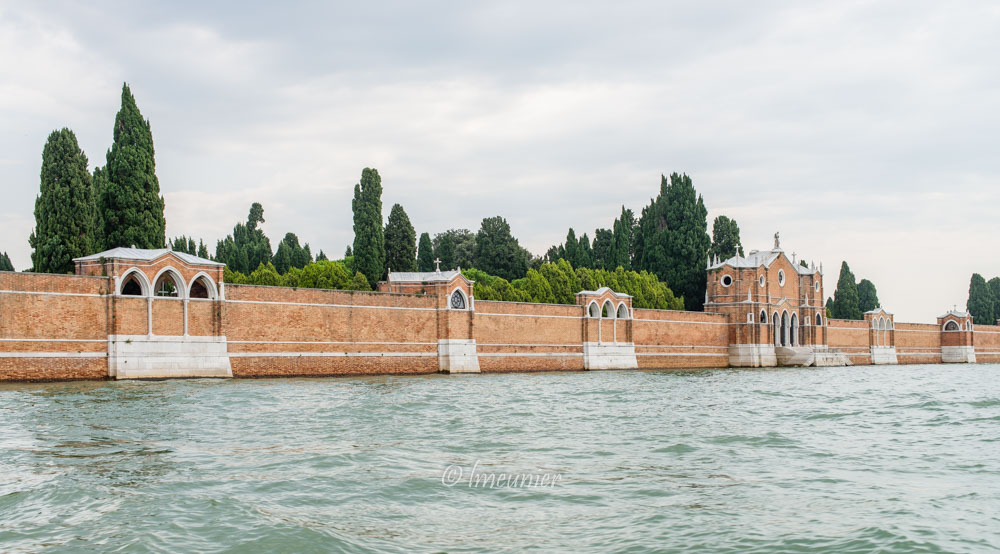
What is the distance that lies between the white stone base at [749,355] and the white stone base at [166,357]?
2705 cm

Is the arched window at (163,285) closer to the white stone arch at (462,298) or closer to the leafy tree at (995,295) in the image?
the white stone arch at (462,298)

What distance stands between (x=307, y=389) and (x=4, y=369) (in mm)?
6690

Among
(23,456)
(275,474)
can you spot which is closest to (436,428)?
(275,474)

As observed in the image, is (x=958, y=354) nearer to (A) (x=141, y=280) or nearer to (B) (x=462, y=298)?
(B) (x=462, y=298)

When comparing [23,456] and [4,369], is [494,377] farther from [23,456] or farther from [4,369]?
[23,456]

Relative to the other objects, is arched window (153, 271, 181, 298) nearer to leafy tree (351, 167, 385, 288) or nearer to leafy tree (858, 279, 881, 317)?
leafy tree (351, 167, 385, 288)

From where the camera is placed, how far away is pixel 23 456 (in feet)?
Answer: 33.2

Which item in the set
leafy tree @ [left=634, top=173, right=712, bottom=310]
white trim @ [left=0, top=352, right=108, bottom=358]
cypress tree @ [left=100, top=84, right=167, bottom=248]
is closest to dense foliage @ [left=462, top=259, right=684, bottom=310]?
leafy tree @ [left=634, top=173, right=712, bottom=310]

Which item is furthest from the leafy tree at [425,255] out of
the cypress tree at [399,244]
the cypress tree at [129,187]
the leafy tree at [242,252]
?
the cypress tree at [129,187]

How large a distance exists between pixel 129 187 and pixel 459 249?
35.9 m

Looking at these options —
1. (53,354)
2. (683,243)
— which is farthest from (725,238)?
(53,354)

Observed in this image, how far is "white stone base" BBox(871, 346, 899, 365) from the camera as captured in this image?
52250mm

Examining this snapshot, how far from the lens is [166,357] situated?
74.2 ft

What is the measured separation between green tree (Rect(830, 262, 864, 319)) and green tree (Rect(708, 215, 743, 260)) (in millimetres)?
13471
